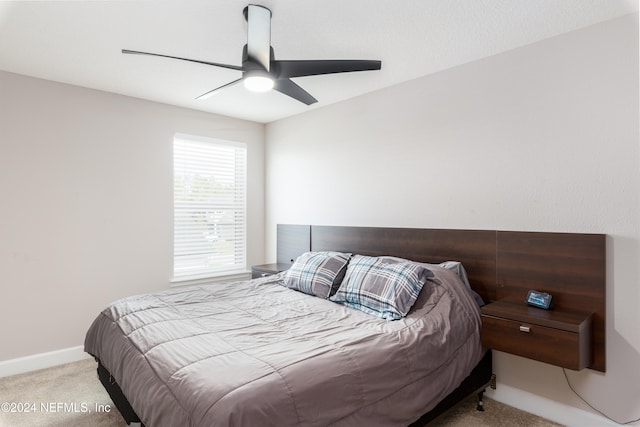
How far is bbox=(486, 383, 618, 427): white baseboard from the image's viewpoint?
222 centimetres

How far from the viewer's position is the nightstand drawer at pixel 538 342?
1.94 meters

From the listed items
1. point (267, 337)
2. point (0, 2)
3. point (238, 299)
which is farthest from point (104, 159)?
point (267, 337)

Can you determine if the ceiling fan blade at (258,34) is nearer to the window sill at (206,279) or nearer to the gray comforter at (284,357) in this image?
the gray comforter at (284,357)

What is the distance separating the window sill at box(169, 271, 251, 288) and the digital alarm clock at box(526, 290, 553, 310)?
125 inches

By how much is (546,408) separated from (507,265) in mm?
959

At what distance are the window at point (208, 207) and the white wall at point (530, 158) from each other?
5.04ft

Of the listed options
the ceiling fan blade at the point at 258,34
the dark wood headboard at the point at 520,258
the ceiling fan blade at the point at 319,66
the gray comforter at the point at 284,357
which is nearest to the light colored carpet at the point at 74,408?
the gray comforter at the point at 284,357

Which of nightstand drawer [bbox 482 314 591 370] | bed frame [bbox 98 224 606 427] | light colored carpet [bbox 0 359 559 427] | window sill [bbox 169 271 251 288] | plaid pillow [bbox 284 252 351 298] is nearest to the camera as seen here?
nightstand drawer [bbox 482 314 591 370]

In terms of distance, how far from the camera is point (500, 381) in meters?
2.62

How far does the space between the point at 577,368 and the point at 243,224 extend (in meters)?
3.61

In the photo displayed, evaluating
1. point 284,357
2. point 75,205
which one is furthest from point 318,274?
point 75,205

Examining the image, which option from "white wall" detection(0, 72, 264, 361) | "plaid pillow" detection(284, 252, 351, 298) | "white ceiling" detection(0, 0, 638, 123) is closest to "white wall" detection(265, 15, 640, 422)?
"white ceiling" detection(0, 0, 638, 123)

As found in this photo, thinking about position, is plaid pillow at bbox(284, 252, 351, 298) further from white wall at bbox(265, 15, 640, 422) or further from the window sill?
the window sill

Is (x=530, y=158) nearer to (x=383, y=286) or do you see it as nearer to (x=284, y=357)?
(x=383, y=286)
